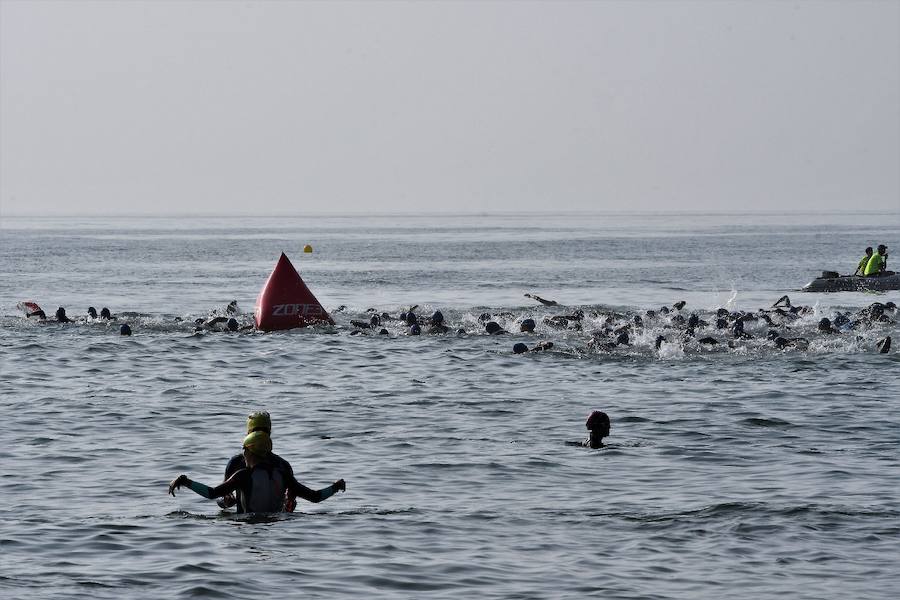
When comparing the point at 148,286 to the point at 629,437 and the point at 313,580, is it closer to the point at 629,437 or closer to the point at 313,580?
the point at 629,437

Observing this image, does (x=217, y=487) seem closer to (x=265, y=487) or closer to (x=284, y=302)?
(x=265, y=487)

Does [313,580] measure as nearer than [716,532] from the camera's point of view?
Yes

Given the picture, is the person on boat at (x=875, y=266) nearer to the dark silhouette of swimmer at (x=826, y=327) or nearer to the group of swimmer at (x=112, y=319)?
the dark silhouette of swimmer at (x=826, y=327)

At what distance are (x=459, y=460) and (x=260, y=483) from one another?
432 centimetres

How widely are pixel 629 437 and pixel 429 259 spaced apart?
72081 millimetres

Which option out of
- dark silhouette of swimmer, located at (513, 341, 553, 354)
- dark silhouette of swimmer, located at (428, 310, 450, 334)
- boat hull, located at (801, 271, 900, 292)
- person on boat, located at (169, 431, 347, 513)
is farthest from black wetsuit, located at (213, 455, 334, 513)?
boat hull, located at (801, 271, 900, 292)

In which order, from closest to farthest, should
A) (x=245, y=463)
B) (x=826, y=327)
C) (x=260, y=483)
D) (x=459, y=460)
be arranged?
(x=260, y=483) → (x=245, y=463) → (x=459, y=460) → (x=826, y=327)

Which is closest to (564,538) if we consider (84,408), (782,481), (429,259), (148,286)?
(782,481)

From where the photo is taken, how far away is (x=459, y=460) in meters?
18.3

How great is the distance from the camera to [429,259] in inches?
3612

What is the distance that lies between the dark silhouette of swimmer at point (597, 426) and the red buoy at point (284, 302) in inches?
648

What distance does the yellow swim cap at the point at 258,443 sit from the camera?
14.1 metres

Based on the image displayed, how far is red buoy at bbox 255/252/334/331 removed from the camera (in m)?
34.0

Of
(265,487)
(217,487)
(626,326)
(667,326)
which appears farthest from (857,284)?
(217,487)
